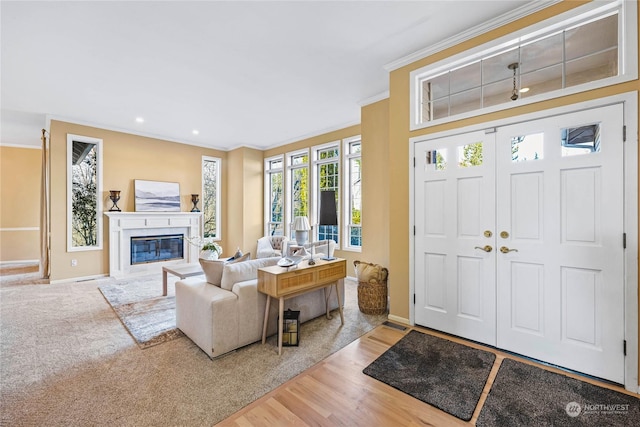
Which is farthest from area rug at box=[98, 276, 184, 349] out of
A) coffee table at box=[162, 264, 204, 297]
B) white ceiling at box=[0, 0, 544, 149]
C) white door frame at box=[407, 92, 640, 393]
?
white door frame at box=[407, 92, 640, 393]

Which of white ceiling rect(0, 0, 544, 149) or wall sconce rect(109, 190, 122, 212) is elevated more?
white ceiling rect(0, 0, 544, 149)

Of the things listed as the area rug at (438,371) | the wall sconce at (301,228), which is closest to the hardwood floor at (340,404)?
the area rug at (438,371)

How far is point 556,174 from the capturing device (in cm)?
229

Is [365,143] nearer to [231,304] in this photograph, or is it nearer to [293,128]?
[293,128]

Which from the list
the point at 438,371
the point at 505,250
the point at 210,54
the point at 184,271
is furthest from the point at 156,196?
the point at 505,250

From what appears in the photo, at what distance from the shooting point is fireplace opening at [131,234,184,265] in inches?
230

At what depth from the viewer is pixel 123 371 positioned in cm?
227

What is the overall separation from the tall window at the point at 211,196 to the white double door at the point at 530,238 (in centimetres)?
581

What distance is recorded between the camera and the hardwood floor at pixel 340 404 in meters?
1.72

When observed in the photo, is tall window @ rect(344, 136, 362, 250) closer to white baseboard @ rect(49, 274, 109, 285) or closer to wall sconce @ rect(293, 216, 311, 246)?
wall sconce @ rect(293, 216, 311, 246)

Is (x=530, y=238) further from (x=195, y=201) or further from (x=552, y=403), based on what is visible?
(x=195, y=201)

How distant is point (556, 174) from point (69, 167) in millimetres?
7358

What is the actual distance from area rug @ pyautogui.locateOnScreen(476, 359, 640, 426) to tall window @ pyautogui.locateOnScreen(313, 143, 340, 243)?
12.8 ft

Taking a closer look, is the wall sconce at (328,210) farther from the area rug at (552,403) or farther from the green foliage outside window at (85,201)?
the green foliage outside window at (85,201)
